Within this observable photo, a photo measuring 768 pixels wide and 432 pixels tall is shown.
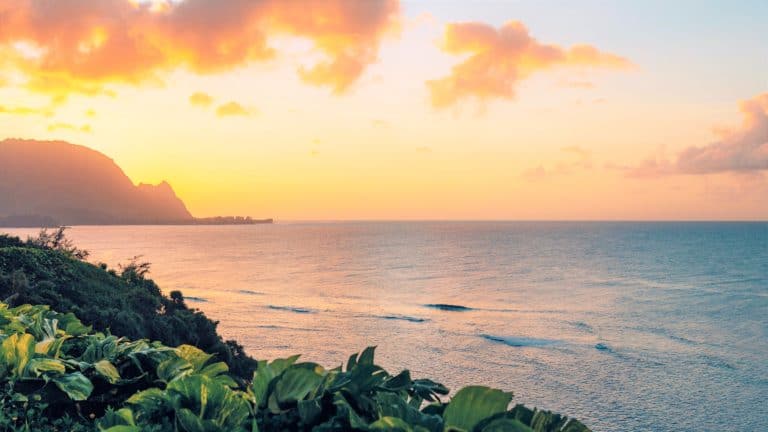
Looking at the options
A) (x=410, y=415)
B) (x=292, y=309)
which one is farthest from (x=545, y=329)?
(x=410, y=415)

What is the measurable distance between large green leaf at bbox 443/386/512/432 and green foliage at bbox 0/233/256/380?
10548mm

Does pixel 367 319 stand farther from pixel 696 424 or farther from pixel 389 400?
pixel 389 400

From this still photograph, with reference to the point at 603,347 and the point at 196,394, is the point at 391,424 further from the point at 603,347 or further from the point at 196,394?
the point at 603,347

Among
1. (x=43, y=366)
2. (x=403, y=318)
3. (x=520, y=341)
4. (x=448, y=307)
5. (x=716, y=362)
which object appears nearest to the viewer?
(x=43, y=366)

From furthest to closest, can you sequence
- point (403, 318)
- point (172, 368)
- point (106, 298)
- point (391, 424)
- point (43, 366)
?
point (403, 318) → point (106, 298) → point (43, 366) → point (172, 368) → point (391, 424)

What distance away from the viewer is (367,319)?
39.9 m

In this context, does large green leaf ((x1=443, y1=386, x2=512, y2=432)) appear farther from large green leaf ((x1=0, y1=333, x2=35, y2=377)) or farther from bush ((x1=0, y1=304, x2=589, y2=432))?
large green leaf ((x1=0, y1=333, x2=35, y2=377))

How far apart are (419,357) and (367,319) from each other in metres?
10.6

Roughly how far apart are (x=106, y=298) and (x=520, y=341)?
26194 millimetres

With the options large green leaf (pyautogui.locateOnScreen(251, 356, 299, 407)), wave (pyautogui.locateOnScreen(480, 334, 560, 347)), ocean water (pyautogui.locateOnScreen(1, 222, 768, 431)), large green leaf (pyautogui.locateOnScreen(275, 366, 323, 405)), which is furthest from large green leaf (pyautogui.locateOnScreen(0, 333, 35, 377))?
wave (pyautogui.locateOnScreen(480, 334, 560, 347))

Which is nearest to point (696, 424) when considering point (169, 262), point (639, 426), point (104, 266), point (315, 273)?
point (639, 426)

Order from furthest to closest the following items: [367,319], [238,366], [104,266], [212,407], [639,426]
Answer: [367,319] → [639,426] → [104,266] → [238,366] → [212,407]

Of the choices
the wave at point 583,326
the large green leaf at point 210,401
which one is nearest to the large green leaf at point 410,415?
the large green leaf at point 210,401

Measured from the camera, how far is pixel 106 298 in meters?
14.2
